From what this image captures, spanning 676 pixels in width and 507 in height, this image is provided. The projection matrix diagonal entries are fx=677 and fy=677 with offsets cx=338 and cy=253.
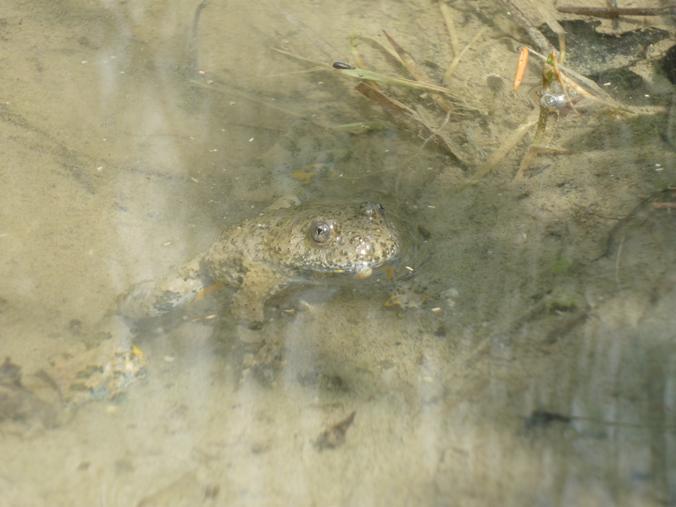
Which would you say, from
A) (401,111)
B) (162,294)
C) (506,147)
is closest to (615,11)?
(506,147)

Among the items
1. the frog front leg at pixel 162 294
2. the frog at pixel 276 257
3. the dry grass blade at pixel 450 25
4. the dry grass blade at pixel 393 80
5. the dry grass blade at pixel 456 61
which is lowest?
the frog front leg at pixel 162 294

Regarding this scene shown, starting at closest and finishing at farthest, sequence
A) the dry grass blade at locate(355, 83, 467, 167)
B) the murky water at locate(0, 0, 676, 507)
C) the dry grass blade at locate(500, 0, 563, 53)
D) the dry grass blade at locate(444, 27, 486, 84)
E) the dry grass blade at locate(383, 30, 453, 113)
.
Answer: the murky water at locate(0, 0, 676, 507)
the dry grass blade at locate(355, 83, 467, 167)
the dry grass blade at locate(383, 30, 453, 113)
the dry grass blade at locate(444, 27, 486, 84)
the dry grass blade at locate(500, 0, 563, 53)

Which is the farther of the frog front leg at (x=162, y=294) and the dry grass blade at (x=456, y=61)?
the dry grass blade at (x=456, y=61)

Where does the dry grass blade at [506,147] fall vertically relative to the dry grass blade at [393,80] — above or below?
below

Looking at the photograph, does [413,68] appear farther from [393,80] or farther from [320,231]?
[320,231]

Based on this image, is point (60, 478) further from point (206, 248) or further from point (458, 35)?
point (458, 35)

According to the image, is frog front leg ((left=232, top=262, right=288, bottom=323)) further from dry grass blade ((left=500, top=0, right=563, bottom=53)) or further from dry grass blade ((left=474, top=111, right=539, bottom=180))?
dry grass blade ((left=500, top=0, right=563, bottom=53))

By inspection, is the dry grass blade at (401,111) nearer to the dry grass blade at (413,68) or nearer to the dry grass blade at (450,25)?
the dry grass blade at (413,68)

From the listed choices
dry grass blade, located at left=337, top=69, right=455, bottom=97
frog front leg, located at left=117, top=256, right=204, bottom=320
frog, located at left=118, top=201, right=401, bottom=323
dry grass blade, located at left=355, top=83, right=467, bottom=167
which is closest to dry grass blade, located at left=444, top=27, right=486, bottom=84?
dry grass blade, located at left=337, top=69, right=455, bottom=97

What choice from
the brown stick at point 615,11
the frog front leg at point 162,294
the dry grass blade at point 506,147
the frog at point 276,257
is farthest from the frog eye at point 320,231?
the brown stick at point 615,11
